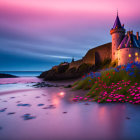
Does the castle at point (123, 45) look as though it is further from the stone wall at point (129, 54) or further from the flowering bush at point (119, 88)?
the flowering bush at point (119, 88)

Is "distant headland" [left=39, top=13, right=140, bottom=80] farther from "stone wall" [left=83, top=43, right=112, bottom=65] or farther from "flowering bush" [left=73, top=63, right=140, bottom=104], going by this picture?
"flowering bush" [left=73, top=63, right=140, bottom=104]

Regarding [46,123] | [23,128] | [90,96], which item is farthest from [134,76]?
[23,128]

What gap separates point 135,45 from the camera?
73.7 feet

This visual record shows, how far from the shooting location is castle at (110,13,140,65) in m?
22.3

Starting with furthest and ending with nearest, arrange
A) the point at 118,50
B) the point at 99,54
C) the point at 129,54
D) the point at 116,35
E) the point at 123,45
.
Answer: the point at 99,54 → the point at 116,35 → the point at 118,50 → the point at 123,45 → the point at 129,54

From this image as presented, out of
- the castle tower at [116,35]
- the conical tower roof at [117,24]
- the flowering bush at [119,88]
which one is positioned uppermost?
the conical tower roof at [117,24]

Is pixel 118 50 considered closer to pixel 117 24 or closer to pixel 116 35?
pixel 116 35

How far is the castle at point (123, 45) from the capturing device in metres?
22.3

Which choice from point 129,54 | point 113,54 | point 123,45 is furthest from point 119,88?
point 113,54

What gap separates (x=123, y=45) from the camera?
76.5 ft

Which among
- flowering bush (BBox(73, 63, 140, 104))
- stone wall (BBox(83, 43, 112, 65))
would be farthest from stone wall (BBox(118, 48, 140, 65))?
flowering bush (BBox(73, 63, 140, 104))

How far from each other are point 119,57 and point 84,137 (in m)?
23.8

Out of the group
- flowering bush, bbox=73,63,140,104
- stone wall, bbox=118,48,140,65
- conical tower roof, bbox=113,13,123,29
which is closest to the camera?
flowering bush, bbox=73,63,140,104

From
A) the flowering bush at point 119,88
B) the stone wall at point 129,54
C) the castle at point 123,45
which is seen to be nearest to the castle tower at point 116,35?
the castle at point 123,45
